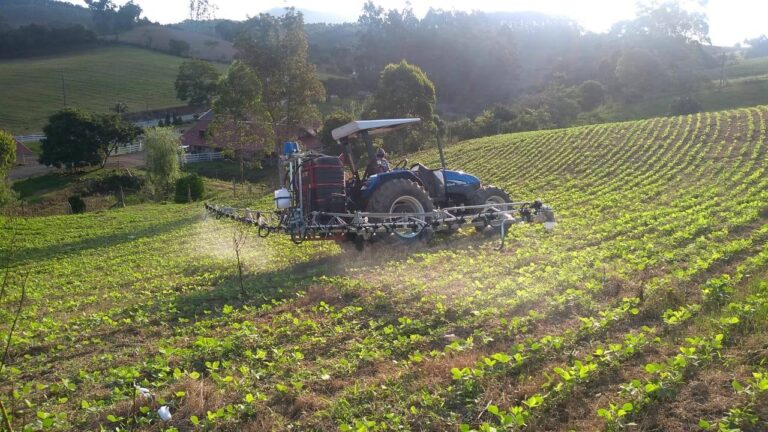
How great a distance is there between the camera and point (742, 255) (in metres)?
8.08

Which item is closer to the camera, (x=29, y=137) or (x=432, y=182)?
(x=432, y=182)

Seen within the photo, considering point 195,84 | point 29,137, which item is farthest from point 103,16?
point 29,137

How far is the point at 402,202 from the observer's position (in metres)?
10.5

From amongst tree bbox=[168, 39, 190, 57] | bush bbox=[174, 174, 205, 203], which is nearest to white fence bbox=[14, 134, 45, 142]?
bush bbox=[174, 174, 205, 203]

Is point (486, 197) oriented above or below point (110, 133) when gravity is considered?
above

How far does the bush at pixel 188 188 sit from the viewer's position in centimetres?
3369

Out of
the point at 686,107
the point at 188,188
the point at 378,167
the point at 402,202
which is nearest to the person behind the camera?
the point at 402,202

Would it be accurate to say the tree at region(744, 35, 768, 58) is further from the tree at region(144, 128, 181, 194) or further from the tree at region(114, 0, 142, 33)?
the tree at region(114, 0, 142, 33)

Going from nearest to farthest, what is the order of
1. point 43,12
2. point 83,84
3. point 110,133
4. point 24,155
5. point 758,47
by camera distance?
1. point 110,133
2. point 24,155
3. point 83,84
4. point 758,47
5. point 43,12

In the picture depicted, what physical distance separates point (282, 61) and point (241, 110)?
3387mm

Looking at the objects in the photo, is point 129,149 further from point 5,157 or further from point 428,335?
point 428,335

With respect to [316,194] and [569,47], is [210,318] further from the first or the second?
[569,47]

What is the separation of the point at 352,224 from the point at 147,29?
411 feet

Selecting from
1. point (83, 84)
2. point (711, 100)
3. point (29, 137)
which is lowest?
point (29, 137)
